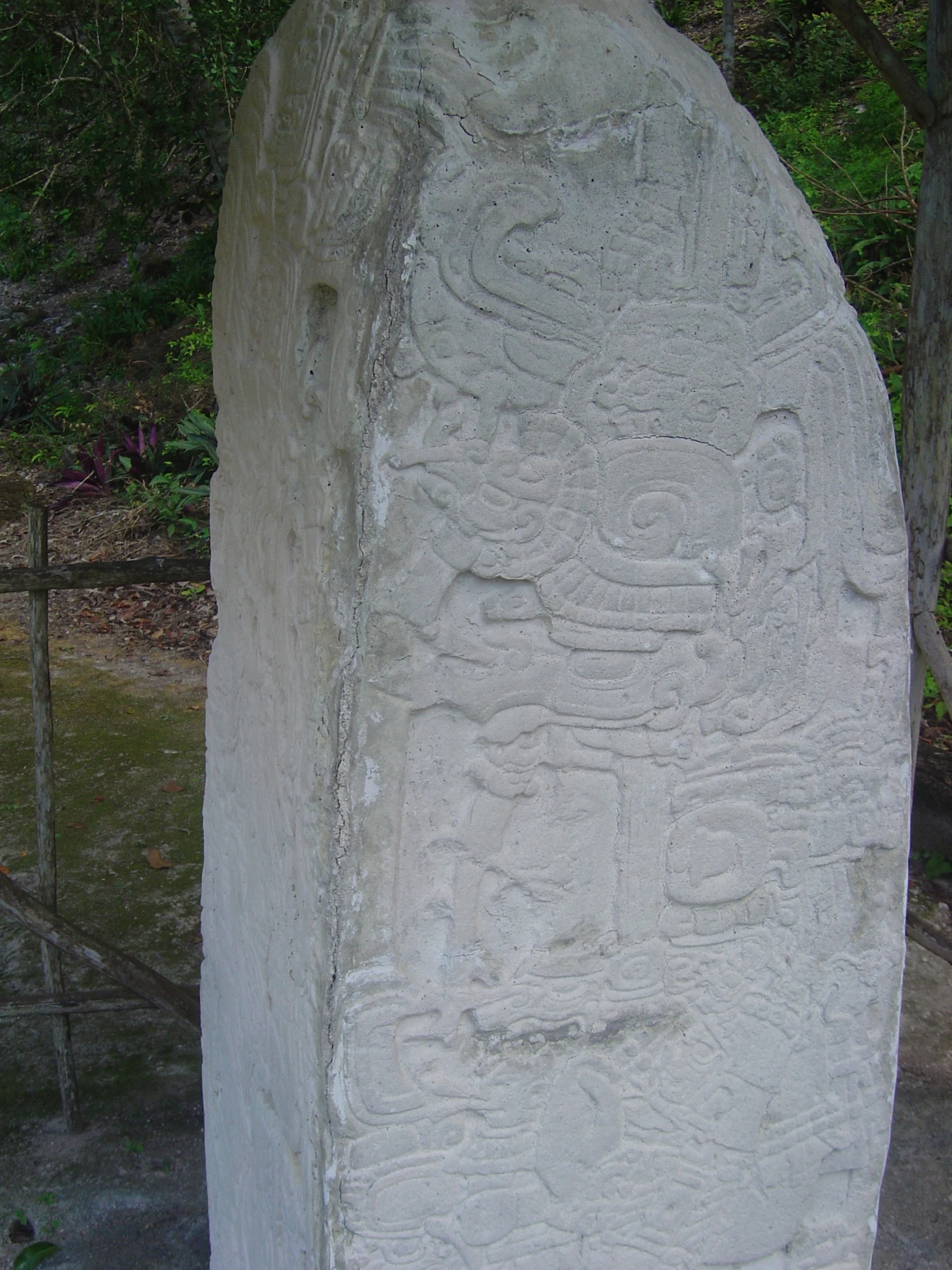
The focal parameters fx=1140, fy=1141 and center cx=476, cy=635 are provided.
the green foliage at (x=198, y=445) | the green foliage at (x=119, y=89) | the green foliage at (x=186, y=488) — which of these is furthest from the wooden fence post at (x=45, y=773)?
the green foliage at (x=198, y=445)

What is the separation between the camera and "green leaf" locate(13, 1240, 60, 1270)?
6.75 ft

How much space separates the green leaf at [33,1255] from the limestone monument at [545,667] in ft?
2.06

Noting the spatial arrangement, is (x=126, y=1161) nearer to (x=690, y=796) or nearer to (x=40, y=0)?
(x=690, y=796)

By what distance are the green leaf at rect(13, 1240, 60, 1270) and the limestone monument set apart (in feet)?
2.06

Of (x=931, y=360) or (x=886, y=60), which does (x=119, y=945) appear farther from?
(x=886, y=60)

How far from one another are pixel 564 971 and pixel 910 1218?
3.93ft

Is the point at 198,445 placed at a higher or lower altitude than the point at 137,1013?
higher

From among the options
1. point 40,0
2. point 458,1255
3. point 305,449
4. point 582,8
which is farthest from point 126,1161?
point 40,0

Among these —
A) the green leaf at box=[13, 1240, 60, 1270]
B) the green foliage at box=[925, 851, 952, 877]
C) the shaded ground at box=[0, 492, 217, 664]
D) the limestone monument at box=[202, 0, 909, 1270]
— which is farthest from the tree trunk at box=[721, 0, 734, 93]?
the green leaf at box=[13, 1240, 60, 1270]

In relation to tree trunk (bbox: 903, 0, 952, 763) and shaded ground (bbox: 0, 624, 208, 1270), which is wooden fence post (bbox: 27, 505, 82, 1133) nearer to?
shaded ground (bbox: 0, 624, 208, 1270)

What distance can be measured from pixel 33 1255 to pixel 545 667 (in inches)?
62.4

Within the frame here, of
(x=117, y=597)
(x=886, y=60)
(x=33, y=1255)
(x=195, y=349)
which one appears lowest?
(x=33, y=1255)

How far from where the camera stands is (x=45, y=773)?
2314 mm

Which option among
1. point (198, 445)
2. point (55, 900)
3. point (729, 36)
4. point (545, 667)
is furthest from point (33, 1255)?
point (729, 36)
